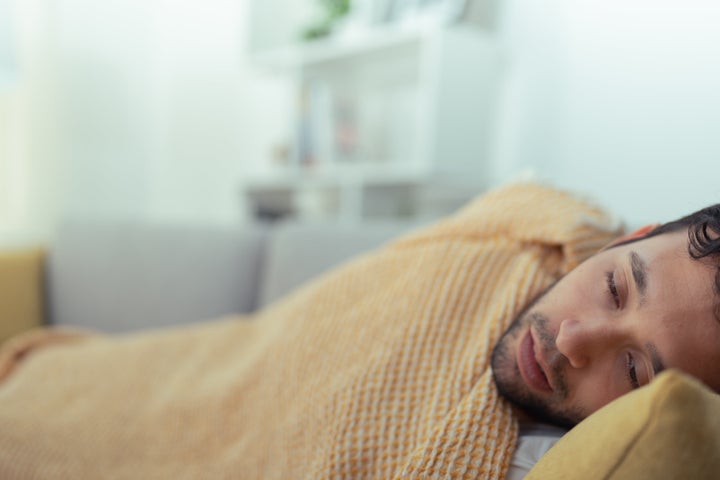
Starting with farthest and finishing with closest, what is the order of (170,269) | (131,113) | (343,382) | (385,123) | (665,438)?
(385,123) < (131,113) < (170,269) < (343,382) < (665,438)

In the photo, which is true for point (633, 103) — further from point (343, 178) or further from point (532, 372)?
point (343, 178)

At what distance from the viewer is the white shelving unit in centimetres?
192

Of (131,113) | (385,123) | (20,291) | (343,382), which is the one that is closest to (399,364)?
(343,382)

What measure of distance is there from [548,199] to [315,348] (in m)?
0.43

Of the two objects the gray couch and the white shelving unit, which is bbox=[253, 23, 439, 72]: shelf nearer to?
the white shelving unit

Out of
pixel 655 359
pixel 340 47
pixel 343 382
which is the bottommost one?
pixel 343 382

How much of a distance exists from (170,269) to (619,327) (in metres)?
1.31

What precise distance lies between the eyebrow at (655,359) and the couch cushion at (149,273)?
1181 mm

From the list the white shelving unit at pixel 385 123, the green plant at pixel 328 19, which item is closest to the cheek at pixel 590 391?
the white shelving unit at pixel 385 123

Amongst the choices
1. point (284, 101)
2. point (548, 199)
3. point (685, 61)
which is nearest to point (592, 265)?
point (548, 199)

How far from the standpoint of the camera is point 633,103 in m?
1.16

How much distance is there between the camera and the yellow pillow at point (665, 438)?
0.43 m

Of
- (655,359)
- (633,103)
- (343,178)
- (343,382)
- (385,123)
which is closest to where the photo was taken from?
(655,359)

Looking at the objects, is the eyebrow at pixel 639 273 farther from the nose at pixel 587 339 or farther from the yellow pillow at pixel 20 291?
the yellow pillow at pixel 20 291
